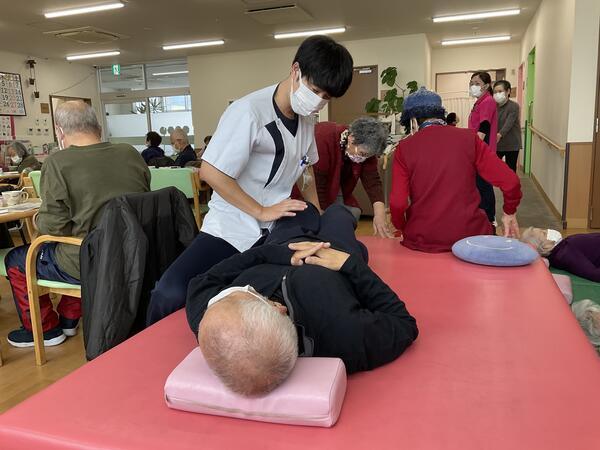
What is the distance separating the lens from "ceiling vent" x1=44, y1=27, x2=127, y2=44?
723cm

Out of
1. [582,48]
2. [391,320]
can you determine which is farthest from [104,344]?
[582,48]

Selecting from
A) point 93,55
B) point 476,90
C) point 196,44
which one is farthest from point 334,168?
point 93,55

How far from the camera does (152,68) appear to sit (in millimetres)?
10750

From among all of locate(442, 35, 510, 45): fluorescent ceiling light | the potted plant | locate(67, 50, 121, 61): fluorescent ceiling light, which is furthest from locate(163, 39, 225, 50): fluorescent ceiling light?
locate(442, 35, 510, 45): fluorescent ceiling light

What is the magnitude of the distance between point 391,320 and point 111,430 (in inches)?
26.8

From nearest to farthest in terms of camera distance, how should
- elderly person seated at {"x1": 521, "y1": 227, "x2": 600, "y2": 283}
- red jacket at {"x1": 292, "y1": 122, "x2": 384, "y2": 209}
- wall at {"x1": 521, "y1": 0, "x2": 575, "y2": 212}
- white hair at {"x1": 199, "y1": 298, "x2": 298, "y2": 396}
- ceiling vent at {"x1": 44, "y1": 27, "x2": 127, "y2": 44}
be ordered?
white hair at {"x1": 199, "y1": 298, "x2": 298, "y2": 396} → red jacket at {"x1": 292, "y1": 122, "x2": 384, "y2": 209} → elderly person seated at {"x1": 521, "y1": 227, "x2": 600, "y2": 283} → wall at {"x1": 521, "y1": 0, "x2": 575, "y2": 212} → ceiling vent at {"x1": 44, "y1": 27, "x2": 127, "y2": 44}

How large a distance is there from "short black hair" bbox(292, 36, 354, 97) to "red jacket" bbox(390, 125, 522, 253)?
0.77 m

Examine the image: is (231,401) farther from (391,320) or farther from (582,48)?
(582,48)

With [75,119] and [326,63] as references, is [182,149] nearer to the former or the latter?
[75,119]

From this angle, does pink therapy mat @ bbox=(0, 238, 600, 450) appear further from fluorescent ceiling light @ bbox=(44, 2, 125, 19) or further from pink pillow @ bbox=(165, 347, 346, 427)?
fluorescent ceiling light @ bbox=(44, 2, 125, 19)

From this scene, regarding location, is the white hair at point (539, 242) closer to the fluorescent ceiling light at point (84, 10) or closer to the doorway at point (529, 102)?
the fluorescent ceiling light at point (84, 10)

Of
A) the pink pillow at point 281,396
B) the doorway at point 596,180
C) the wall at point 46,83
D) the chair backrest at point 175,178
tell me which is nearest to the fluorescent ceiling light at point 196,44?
the wall at point 46,83

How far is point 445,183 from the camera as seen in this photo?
7.16ft

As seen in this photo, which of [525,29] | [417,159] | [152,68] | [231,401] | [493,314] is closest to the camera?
[231,401]
